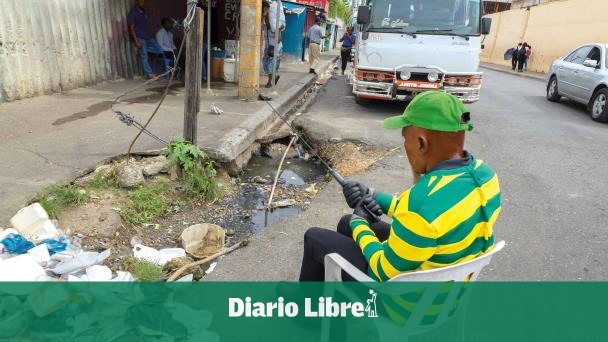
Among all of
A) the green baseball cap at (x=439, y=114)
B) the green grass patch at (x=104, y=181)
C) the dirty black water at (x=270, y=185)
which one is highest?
the green baseball cap at (x=439, y=114)

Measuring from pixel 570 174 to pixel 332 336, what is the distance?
15.3ft

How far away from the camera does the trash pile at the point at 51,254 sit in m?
2.55

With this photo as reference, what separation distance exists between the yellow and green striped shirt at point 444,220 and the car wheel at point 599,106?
9111mm

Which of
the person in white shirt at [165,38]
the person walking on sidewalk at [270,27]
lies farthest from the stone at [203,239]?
the person in white shirt at [165,38]

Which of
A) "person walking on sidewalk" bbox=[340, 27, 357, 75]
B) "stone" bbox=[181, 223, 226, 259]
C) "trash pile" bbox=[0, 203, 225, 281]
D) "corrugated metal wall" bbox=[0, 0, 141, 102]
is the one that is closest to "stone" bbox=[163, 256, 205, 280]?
"trash pile" bbox=[0, 203, 225, 281]

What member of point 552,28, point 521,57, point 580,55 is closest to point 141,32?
point 580,55

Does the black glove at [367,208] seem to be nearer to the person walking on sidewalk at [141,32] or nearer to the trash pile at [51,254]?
the trash pile at [51,254]

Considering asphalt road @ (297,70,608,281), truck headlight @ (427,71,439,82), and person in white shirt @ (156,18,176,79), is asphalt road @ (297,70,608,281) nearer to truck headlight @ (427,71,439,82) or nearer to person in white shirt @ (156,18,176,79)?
truck headlight @ (427,71,439,82)

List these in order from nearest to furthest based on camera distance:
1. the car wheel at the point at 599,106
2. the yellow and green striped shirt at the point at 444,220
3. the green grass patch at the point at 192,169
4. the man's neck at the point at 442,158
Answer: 1. the yellow and green striped shirt at the point at 444,220
2. the man's neck at the point at 442,158
3. the green grass patch at the point at 192,169
4. the car wheel at the point at 599,106

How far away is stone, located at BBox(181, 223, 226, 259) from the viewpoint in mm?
3463

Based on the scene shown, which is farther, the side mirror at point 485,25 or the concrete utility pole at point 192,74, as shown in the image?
the side mirror at point 485,25

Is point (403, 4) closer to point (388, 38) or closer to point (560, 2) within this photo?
point (388, 38)

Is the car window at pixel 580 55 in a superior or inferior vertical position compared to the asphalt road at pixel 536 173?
superior

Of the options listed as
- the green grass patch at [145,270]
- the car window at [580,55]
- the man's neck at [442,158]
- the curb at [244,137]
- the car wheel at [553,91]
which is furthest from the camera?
the car wheel at [553,91]
